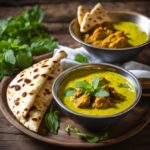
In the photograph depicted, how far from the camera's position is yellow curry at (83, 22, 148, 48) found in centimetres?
374

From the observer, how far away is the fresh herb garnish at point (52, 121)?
3102 millimetres

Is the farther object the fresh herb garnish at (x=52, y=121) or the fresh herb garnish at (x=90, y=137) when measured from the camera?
the fresh herb garnish at (x=52, y=121)

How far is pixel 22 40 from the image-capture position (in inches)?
166

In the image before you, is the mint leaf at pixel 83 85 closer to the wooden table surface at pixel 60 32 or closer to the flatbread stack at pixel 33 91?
the flatbread stack at pixel 33 91

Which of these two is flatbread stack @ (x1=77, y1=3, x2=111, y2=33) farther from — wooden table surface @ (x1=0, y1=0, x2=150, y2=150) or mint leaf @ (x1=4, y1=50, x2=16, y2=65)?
mint leaf @ (x1=4, y1=50, x2=16, y2=65)

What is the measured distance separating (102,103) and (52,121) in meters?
0.43

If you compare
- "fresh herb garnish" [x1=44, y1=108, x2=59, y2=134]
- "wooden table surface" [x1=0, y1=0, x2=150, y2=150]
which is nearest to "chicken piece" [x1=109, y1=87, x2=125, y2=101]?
"wooden table surface" [x1=0, y1=0, x2=150, y2=150]

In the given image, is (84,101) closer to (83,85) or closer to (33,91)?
(83,85)

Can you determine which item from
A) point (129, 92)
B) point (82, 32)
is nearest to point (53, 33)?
point (82, 32)

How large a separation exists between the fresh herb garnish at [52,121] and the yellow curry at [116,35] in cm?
85

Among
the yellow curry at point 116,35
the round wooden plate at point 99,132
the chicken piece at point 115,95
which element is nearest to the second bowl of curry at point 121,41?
the yellow curry at point 116,35

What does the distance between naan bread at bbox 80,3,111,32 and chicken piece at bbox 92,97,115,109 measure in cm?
115

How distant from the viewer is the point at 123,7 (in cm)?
500

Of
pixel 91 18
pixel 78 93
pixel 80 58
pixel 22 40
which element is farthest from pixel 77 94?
pixel 22 40
